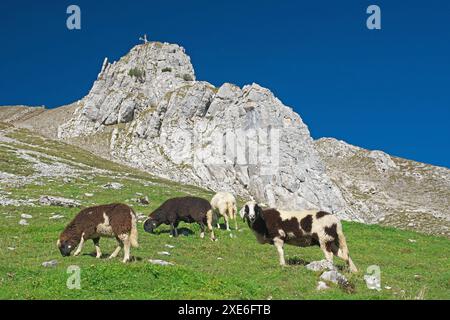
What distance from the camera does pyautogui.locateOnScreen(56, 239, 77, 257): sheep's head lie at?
789 inches

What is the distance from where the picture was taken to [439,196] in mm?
138750

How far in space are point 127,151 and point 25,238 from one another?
8784cm

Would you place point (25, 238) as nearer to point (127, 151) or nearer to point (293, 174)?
point (293, 174)

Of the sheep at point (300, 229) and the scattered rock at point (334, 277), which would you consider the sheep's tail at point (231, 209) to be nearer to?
the sheep at point (300, 229)

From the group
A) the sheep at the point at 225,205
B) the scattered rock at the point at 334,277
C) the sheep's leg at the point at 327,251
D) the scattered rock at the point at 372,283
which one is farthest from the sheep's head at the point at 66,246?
the sheep at the point at 225,205

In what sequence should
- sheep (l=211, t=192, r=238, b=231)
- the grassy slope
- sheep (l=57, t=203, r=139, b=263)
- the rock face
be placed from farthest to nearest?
the rock face < sheep (l=211, t=192, r=238, b=231) < sheep (l=57, t=203, r=139, b=263) < the grassy slope

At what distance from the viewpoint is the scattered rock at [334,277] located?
15.8 meters

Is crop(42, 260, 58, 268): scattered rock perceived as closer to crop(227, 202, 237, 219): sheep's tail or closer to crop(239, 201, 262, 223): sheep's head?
crop(239, 201, 262, 223): sheep's head

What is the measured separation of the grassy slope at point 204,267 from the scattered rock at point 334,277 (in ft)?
1.25

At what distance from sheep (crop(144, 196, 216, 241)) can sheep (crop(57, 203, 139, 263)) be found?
7773 mm

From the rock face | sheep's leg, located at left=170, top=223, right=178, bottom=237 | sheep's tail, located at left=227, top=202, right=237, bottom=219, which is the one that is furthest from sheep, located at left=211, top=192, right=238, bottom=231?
the rock face

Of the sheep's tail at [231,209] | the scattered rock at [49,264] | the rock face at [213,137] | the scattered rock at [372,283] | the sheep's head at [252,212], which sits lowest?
the scattered rock at [372,283]

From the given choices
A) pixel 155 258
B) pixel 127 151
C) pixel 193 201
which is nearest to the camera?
pixel 155 258
